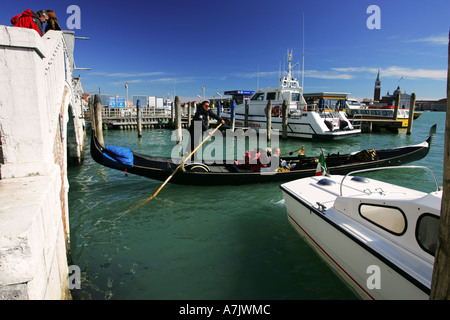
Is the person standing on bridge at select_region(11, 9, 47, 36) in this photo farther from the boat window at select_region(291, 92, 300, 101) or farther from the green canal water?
the boat window at select_region(291, 92, 300, 101)

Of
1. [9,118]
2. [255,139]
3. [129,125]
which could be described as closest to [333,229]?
[9,118]

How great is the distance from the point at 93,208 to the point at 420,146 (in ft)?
37.1

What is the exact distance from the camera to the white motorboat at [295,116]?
18516 mm

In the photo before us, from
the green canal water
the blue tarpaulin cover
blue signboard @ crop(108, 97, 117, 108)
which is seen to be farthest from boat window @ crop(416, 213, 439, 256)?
blue signboard @ crop(108, 97, 117, 108)

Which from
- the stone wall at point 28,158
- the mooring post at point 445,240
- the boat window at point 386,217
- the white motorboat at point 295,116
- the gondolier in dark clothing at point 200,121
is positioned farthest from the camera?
the white motorboat at point 295,116

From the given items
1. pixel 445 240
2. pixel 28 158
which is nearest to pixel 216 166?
pixel 28 158

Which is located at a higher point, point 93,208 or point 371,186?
point 371,186

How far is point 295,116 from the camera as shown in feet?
65.1

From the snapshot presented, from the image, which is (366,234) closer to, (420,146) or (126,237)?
(126,237)

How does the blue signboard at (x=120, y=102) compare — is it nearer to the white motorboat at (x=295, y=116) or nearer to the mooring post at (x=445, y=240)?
the white motorboat at (x=295, y=116)

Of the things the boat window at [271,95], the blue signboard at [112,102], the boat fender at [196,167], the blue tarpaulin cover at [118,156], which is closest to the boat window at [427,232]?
the boat fender at [196,167]

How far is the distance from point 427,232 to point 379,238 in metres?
0.54

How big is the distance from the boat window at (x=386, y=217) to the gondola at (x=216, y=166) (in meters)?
3.57
